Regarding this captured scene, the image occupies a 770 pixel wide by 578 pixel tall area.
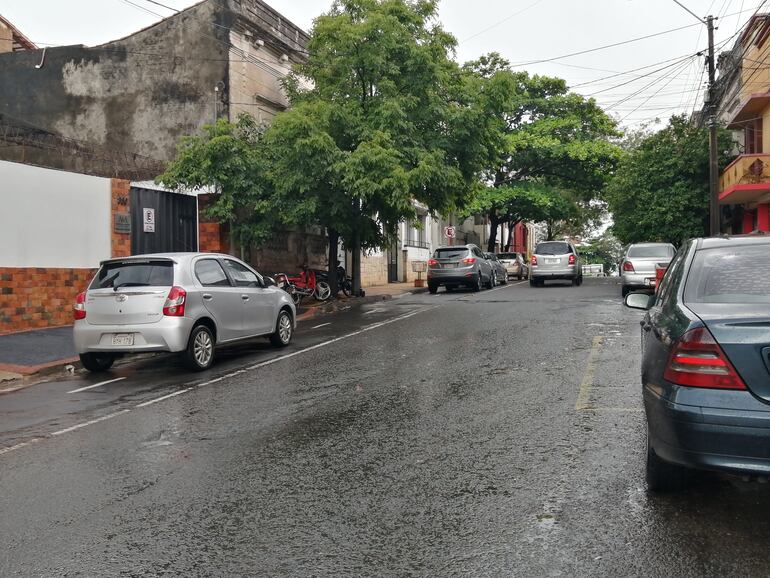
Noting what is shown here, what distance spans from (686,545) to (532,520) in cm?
79

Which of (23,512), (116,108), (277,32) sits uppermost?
(277,32)

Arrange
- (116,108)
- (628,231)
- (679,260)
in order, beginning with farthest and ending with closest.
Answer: (628,231), (116,108), (679,260)

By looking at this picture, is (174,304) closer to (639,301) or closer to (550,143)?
(639,301)

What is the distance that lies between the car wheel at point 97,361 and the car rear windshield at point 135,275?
96 centimetres

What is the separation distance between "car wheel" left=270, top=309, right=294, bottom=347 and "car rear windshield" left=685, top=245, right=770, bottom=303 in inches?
324

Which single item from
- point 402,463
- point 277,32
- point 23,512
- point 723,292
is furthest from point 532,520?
point 277,32

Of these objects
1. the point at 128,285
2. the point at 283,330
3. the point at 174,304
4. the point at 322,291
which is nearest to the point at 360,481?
the point at 174,304

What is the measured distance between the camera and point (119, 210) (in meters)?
15.6

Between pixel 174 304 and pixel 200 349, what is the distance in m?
0.80

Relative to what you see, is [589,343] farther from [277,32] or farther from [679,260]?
[277,32]

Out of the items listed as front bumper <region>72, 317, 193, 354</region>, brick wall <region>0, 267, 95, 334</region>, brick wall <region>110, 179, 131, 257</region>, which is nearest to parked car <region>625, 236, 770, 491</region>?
front bumper <region>72, 317, 193, 354</region>

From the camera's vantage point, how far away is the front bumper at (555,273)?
2678 cm

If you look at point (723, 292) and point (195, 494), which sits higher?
point (723, 292)

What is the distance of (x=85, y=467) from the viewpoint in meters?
5.35
